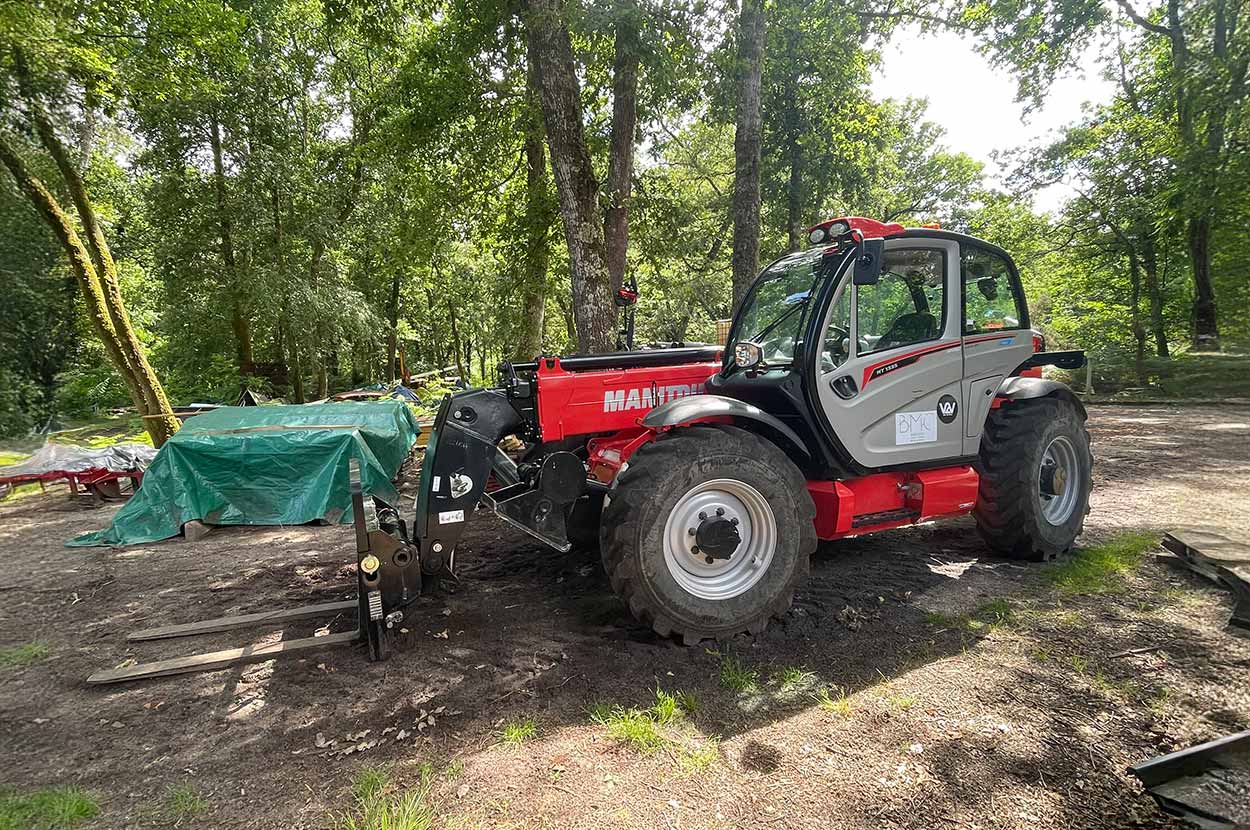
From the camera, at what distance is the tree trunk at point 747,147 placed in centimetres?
965

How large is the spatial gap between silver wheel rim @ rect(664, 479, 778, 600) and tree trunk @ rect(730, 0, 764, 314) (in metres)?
6.58

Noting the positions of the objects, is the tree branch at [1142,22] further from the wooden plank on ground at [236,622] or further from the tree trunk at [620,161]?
the wooden plank on ground at [236,622]

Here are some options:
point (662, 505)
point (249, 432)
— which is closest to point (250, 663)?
point (662, 505)

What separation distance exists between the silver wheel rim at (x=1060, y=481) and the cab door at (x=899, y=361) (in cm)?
93

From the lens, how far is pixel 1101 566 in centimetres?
433

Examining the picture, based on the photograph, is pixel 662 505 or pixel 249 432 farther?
pixel 249 432

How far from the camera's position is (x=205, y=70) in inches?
544

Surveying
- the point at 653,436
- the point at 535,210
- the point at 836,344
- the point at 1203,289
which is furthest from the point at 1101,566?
the point at 1203,289

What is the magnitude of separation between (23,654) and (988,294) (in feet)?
23.7

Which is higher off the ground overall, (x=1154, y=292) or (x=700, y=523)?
(x=1154, y=292)

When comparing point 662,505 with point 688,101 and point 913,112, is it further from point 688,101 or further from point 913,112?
point 913,112

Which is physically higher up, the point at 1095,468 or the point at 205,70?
the point at 205,70

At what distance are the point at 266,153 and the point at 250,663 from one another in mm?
17643

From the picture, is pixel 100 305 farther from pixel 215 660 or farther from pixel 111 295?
pixel 215 660
